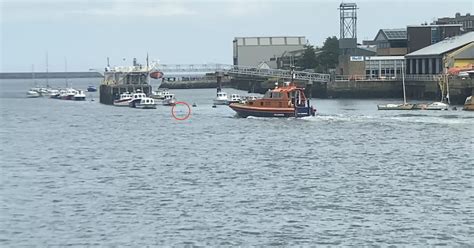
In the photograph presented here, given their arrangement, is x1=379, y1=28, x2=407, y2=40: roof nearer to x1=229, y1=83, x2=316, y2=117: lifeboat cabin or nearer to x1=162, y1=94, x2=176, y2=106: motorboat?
x1=162, y1=94, x2=176, y2=106: motorboat

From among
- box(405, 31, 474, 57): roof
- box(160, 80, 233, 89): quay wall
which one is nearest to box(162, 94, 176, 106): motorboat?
box(405, 31, 474, 57): roof

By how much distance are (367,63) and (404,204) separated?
2684 inches

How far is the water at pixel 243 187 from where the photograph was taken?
21.5 metres

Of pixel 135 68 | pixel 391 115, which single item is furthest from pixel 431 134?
pixel 135 68

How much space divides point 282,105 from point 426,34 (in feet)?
135

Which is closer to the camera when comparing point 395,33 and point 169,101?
point 169,101

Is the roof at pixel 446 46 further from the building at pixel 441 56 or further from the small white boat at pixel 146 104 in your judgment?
the small white boat at pixel 146 104

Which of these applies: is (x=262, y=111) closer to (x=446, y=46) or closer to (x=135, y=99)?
(x=135, y=99)

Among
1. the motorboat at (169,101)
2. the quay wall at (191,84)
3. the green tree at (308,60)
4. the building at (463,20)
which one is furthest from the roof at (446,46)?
the quay wall at (191,84)

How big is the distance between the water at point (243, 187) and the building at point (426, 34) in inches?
1718

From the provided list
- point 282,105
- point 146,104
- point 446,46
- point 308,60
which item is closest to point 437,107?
point 282,105

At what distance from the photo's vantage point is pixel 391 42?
97812 mm

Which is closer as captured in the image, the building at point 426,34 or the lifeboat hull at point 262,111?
the lifeboat hull at point 262,111

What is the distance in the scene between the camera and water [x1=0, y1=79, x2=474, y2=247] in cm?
2145
